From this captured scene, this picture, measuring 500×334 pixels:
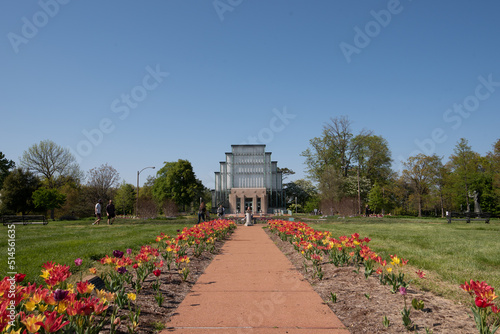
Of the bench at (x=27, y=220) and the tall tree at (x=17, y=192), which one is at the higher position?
the tall tree at (x=17, y=192)

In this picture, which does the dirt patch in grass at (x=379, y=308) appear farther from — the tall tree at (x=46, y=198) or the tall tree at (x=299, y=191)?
the tall tree at (x=299, y=191)

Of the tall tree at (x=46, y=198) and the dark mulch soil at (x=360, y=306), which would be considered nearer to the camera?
the dark mulch soil at (x=360, y=306)

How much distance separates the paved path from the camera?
398 centimetres

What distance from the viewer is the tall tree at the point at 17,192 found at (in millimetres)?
40625

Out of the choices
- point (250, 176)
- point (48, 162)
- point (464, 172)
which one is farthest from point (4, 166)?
point (464, 172)

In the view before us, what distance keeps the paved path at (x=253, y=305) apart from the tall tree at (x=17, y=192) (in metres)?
43.0

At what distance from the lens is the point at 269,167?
5966cm

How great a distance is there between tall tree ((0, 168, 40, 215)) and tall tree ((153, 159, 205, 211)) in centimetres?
2054

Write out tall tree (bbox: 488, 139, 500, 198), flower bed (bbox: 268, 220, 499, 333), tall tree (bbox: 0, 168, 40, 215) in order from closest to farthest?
flower bed (bbox: 268, 220, 499, 333) < tall tree (bbox: 488, 139, 500, 198) < tall tree (bbox: 0, 168, 40, 215)

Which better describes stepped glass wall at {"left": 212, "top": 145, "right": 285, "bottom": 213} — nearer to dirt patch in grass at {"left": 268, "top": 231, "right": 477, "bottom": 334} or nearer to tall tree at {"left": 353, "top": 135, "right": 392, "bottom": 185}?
tall tree at {"left": 353, "top": 135, "right": 392, "bottom": 185}

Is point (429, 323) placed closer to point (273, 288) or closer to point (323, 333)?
point (323, 333)

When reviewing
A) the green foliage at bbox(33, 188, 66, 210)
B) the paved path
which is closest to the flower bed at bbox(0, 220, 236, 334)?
the paved path

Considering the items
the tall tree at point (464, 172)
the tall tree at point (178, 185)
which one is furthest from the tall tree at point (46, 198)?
the tall tree at point (464, 172)

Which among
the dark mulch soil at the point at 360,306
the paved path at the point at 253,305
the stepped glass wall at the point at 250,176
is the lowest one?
the paved path at the point at 253,305
